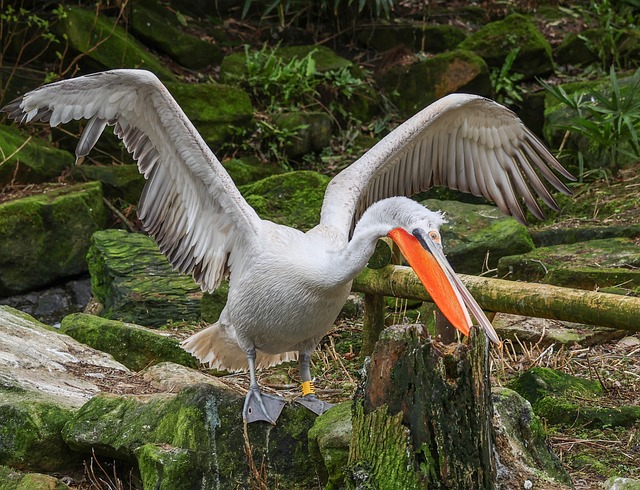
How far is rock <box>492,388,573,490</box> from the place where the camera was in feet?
11.2

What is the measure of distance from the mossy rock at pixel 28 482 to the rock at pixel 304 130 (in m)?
6.17

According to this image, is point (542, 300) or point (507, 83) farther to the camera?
point (507, 83)

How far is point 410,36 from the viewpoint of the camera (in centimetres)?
1184

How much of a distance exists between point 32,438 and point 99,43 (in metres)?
5.91

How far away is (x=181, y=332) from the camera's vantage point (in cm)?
647

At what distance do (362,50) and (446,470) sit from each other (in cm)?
944

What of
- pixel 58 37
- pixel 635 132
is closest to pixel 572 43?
pixel 635 132

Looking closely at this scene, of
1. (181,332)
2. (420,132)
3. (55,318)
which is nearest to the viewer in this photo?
(420,132)

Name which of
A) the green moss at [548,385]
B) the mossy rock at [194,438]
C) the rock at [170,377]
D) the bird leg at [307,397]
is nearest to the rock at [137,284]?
the rock at [170,377]

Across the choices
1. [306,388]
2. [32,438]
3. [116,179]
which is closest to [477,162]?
[306,388]

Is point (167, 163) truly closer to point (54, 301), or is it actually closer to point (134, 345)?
point (134, 345)

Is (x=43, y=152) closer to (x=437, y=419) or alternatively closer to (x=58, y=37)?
(x=58, y=37)

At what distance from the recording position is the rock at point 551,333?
5727mm

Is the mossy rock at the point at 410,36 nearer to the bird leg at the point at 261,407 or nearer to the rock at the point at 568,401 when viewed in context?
the rock at the point at 568,401
